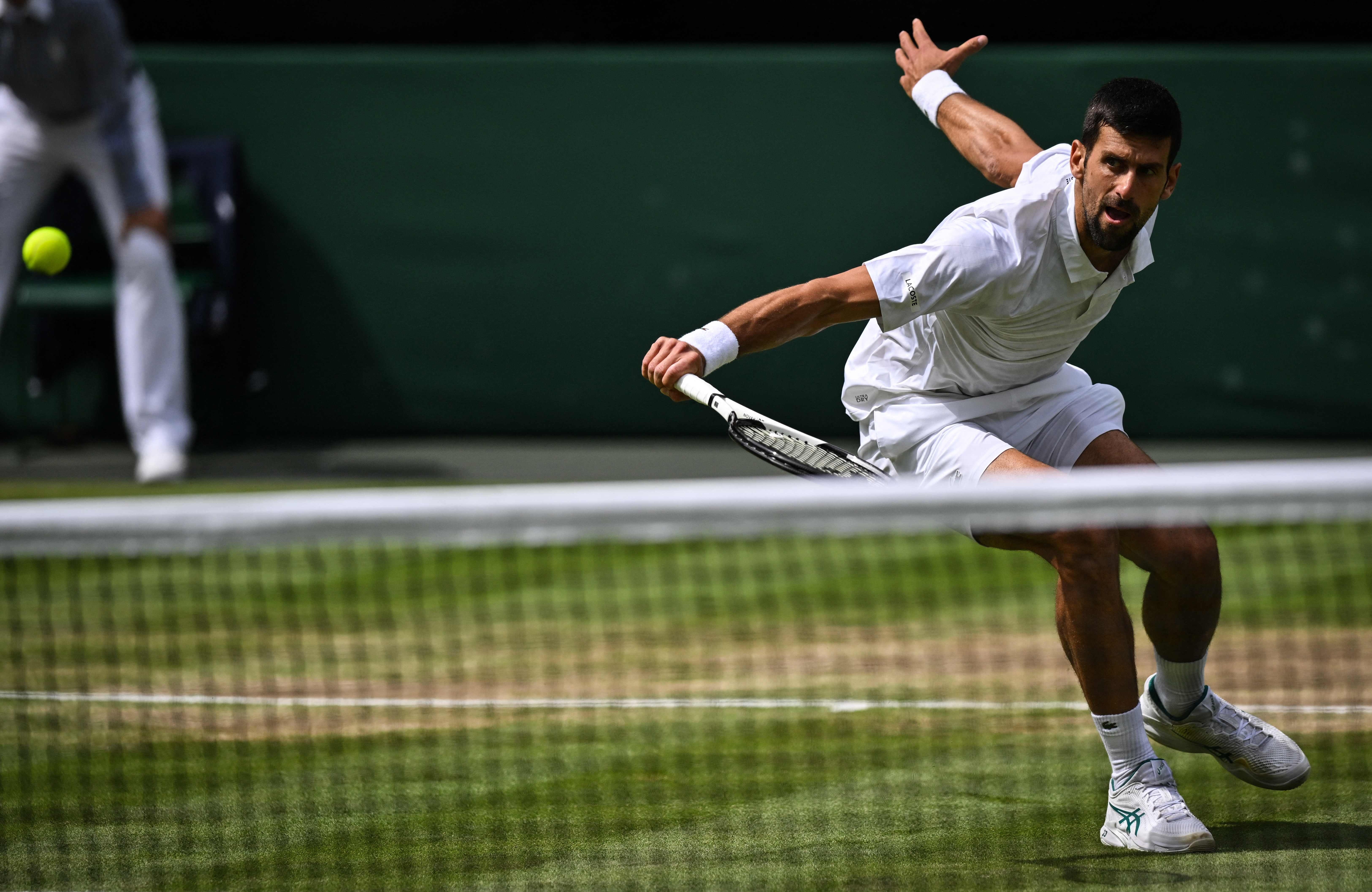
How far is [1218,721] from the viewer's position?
3424 mm

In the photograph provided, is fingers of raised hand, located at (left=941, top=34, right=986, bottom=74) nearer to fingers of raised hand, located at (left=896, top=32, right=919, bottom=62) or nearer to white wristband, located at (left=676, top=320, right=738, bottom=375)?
fingers of raised hand, located at (left=896, top=32, right=919, bottom=62)

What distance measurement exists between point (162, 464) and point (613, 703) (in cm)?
344

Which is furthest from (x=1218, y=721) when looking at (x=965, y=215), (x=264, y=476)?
(x=264, y=476)

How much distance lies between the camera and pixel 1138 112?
3123 mm

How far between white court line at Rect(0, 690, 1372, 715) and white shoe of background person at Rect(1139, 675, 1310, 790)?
0.61 metres

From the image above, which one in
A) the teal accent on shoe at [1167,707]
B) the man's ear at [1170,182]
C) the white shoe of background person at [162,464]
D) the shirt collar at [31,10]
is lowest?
the white shoe of background person at [162,464]

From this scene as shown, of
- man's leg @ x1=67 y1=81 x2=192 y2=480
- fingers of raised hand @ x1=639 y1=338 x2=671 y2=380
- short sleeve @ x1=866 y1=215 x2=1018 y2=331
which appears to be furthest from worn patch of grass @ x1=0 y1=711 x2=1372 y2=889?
man's leg @ x1=67 y1=81 x2=192 y2=480

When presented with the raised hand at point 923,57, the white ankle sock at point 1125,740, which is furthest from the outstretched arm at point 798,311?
the raised hand at point 923,57

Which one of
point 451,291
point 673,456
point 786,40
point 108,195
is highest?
point 786,40

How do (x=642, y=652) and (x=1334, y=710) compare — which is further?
(x=642, y=652)

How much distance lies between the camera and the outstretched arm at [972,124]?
3854 millimetres

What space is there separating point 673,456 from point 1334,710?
419 cm

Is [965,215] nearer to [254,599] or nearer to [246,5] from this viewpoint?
[254,599]

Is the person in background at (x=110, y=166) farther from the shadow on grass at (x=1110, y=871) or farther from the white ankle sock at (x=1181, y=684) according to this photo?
the shadow on grass at (x=1110, y=871)
